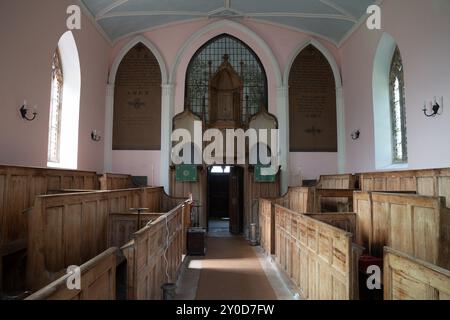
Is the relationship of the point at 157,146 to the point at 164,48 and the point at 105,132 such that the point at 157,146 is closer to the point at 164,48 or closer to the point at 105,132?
the point at 105,132

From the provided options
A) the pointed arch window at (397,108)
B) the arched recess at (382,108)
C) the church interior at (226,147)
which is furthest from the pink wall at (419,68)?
the pointed arch window at (397,108)

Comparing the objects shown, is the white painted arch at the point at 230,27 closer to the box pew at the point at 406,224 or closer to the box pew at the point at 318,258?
the box pew at the point at 318,258

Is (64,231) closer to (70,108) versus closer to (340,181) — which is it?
(70,108)

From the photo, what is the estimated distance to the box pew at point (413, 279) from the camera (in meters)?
1.71

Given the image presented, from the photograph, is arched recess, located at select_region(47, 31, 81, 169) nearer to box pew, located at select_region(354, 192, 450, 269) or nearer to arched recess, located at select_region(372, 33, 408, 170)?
box pew, located at select_region(354, 192, 450, 269)

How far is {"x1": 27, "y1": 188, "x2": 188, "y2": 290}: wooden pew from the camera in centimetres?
288

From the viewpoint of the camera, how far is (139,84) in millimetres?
9930

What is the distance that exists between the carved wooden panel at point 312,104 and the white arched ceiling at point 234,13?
0.89 metres

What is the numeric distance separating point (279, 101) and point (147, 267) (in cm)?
784

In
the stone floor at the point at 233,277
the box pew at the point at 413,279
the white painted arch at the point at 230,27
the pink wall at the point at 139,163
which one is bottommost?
the stone floor at the point at 233,277

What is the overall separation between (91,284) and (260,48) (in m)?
9.48

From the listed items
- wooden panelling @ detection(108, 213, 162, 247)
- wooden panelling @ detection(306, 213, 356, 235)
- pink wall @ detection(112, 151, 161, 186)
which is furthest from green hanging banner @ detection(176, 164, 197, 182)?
wooden panelling @ detection(306, 213, 356, 235)
